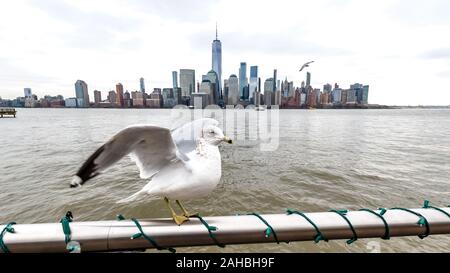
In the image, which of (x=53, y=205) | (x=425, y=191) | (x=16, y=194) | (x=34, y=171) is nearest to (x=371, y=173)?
(x=425, y=191)

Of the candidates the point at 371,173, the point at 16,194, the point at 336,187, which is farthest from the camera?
the point at 371,173

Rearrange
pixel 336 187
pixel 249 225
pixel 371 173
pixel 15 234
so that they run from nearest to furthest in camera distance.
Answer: pixel 15 234, pixel 249 225, pixel 336 187, pixel 371 173

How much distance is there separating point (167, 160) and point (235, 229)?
2.73ft

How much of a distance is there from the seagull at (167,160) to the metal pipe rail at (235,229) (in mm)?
168

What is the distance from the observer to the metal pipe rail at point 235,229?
3.93 feet

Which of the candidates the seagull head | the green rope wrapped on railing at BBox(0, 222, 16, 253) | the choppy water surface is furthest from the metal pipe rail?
the choppy water surface

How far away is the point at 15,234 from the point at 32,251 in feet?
0.43

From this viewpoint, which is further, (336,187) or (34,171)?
(34,171)

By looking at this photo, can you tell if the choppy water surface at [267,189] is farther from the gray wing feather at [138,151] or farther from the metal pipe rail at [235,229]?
the metal pipe rail at [235,229]

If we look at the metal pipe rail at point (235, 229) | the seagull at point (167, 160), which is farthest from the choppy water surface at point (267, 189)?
the metal pipe rail at point (235, 229)

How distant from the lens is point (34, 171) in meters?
8.73
